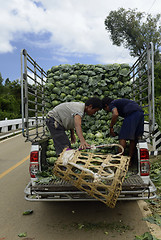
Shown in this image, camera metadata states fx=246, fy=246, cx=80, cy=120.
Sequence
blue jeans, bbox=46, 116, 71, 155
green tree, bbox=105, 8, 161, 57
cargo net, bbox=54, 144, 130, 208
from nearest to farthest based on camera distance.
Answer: cargo net, bbox=54, 144, 130, 208
blue jeans, bbox=46, 116, 71, 155
green tree, bbox=105, 8, 161, 57

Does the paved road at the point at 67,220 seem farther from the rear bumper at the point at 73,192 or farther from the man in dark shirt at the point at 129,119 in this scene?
the man in dark shirt at the point at 129,119

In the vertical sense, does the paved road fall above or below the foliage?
below

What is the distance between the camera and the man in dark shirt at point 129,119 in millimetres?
5043

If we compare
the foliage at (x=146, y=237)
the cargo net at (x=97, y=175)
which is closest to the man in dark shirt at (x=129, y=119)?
the cargo net at (x=97, y=175)

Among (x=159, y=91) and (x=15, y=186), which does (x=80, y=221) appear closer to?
(x=15, y=186)

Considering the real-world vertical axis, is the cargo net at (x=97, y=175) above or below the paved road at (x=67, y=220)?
above

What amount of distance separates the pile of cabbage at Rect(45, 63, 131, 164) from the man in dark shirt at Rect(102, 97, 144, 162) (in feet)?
3.96

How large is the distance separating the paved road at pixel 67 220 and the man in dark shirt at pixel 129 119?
1.26 m

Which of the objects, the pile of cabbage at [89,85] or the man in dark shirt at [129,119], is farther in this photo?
the pile of cabbage at [89,85]

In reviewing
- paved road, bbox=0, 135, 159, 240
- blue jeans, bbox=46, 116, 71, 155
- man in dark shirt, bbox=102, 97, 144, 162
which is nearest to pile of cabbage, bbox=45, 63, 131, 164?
man in dark shirt, bbox=102, 97, 144, 162

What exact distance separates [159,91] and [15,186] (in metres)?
19.1

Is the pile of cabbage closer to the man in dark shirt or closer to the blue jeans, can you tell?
the man in dark shirt

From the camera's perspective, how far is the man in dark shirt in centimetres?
504

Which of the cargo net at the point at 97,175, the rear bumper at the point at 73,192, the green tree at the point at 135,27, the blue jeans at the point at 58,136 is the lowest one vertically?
the rear bumper at the point at 73,192
